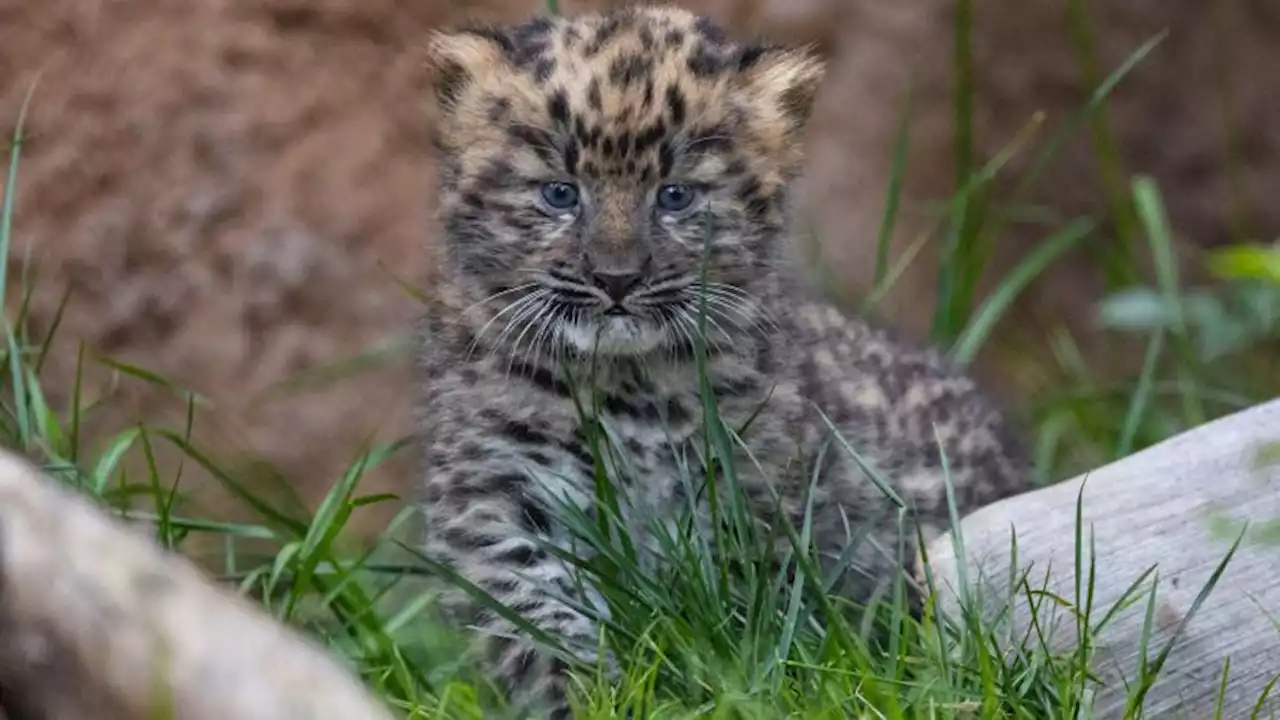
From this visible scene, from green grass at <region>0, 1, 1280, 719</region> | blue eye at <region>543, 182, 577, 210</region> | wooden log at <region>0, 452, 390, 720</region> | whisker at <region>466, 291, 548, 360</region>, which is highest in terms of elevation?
blue eye at <region>543, 182, 577, 210</region>

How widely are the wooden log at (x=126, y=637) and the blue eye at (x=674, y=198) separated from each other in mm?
1504

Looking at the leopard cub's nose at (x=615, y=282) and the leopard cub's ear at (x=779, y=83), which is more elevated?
the leopard cub's ear at (x=779, y=83)

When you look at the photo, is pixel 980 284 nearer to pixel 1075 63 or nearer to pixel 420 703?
pixel 1075 63

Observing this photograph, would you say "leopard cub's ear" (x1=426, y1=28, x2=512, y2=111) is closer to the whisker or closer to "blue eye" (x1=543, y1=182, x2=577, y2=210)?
"blue eye" (x1=543, y1=182, x2=577, y2=210)

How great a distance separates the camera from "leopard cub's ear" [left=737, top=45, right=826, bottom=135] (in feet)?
13.0

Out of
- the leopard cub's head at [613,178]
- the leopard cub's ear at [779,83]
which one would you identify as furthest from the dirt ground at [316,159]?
the leopard cub's head at [613,178]

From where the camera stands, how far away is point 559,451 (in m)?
3.72

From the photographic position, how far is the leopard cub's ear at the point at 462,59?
3.96m

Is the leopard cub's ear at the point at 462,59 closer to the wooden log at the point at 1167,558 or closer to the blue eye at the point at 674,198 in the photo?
the blue eye at the point at 674,198

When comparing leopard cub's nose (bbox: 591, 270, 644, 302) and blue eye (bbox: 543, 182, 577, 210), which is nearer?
leopard cub's nose (bbox: 591, 270, 644, 302)

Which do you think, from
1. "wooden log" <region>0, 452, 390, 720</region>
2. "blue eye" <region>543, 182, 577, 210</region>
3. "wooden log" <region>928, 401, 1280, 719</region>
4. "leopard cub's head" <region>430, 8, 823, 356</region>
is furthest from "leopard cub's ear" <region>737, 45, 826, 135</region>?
"wooden log" <region>0, 452, 390, 720</region>

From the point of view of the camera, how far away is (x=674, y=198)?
147 inches

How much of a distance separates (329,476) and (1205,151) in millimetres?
3022

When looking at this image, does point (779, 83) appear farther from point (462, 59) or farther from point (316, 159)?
point (316, 159)
